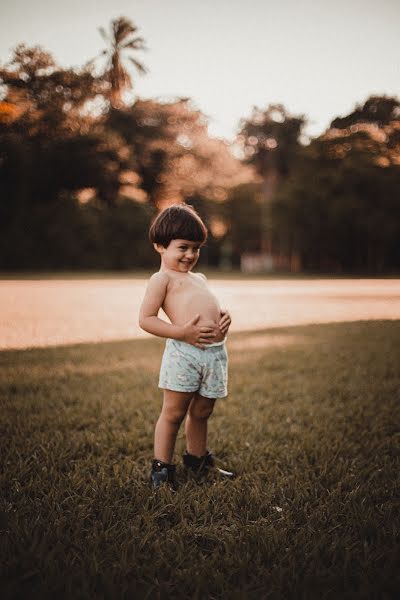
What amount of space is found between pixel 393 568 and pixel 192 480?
3.19 feet

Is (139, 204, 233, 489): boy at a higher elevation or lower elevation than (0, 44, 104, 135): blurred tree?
lower

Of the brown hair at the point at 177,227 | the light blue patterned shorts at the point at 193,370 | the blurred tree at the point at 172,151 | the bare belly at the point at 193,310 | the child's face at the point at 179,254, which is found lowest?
the light blue patterned shorts at the point at 193,370

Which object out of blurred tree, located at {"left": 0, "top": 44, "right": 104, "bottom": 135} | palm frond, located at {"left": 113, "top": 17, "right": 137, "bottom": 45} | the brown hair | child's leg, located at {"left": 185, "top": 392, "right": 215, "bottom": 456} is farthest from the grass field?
palm frond, located at {"left": 113, "top": 17, "right": 137, "bottom": 45}

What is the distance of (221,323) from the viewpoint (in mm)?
2037

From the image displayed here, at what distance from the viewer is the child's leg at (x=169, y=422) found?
2031 millimetres

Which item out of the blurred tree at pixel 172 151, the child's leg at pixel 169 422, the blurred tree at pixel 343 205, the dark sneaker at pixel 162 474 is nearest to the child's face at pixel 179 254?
the child's leg at pixel 169 422

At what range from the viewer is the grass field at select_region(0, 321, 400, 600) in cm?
143

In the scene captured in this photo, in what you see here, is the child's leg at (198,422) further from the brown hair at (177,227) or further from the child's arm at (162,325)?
the brown hair at (177,227)

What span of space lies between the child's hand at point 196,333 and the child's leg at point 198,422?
0.33 m

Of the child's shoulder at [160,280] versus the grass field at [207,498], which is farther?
the child's shoulder at [160,280]

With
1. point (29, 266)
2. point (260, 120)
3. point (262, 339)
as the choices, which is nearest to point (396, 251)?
point (260, 120)

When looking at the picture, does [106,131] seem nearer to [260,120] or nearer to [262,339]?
[260,120]

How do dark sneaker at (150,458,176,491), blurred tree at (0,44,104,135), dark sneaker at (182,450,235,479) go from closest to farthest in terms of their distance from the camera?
dark sneaker at (150,458,176,491) → dark sneaker at (182,450,235,479) → blurred tree at (0,44,104,135)

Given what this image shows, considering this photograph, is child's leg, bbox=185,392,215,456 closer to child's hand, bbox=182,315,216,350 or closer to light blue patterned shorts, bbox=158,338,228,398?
light blue patterned shorts, bbox=158,338,228,398
